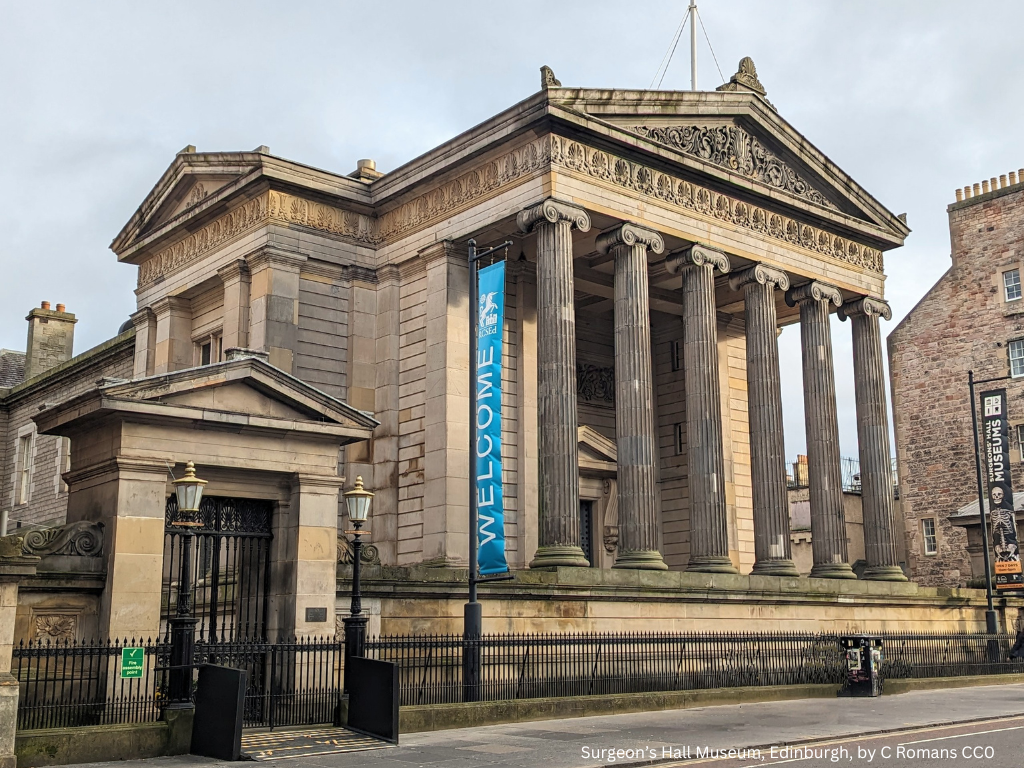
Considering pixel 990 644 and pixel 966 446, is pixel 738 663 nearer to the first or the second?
pixel 990 644

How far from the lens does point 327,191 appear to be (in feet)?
102

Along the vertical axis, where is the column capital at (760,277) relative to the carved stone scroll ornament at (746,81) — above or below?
below

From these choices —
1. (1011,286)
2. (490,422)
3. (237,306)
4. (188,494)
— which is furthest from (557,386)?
(1011,286)

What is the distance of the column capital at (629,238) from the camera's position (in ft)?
95.7

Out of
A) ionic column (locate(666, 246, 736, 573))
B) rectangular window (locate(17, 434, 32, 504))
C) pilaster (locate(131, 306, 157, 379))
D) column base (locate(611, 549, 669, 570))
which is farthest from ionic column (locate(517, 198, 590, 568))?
rectangular window (locate(17, 434, 32, 504))

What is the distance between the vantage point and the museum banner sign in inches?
1438

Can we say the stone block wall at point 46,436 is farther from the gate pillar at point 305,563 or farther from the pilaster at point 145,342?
the gate pillar at point 305,563

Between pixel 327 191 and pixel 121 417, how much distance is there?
1588 centimetres

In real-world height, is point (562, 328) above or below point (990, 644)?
above

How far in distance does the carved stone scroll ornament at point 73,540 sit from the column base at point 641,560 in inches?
548

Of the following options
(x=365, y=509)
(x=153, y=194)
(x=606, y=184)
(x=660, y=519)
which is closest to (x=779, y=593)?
(x=660, y=519)

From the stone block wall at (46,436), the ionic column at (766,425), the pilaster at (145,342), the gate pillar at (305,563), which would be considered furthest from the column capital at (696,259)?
the stone block wall at (46,436)

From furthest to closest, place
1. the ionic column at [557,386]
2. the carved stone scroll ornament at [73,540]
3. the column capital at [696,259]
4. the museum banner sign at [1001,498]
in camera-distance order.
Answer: the museum banner sign at [1001,498], the column capital at [696,259], the ionic column at [557,386], the carved stone scroll ornament at [73,540]

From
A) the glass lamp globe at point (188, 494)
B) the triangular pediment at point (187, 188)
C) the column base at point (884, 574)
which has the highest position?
the triangular pediment at point (187, 188)
